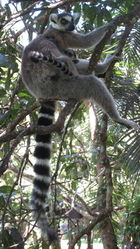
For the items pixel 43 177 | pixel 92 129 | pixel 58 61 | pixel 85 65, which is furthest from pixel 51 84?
pixel 92 129

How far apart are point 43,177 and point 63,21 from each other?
227cm

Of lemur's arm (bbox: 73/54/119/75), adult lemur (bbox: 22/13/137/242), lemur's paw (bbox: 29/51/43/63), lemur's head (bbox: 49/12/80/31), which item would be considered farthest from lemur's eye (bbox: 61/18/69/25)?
lemur's paw (bbox: 29/51/43/63)

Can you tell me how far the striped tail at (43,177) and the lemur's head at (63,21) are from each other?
115cm

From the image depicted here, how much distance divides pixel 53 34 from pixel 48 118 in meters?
1.32

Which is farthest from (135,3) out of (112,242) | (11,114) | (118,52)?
(112,242)

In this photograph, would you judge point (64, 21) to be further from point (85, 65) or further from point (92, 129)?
point (92, 129)

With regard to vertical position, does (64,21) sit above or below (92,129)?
above

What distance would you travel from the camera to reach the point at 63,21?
438 centimetres

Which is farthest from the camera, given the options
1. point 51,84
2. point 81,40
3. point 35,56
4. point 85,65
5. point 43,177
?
point 81,40

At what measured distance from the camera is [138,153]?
13.0ft

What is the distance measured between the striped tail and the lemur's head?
1.15m

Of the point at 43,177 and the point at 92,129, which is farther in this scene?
the point at 92,129

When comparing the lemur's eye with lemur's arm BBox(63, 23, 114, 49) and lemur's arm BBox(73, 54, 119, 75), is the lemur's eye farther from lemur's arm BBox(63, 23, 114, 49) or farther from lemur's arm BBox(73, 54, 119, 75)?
lemur's arm BBox(73, 54, 119, 75)

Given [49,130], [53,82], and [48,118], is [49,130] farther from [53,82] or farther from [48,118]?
[53,82]
